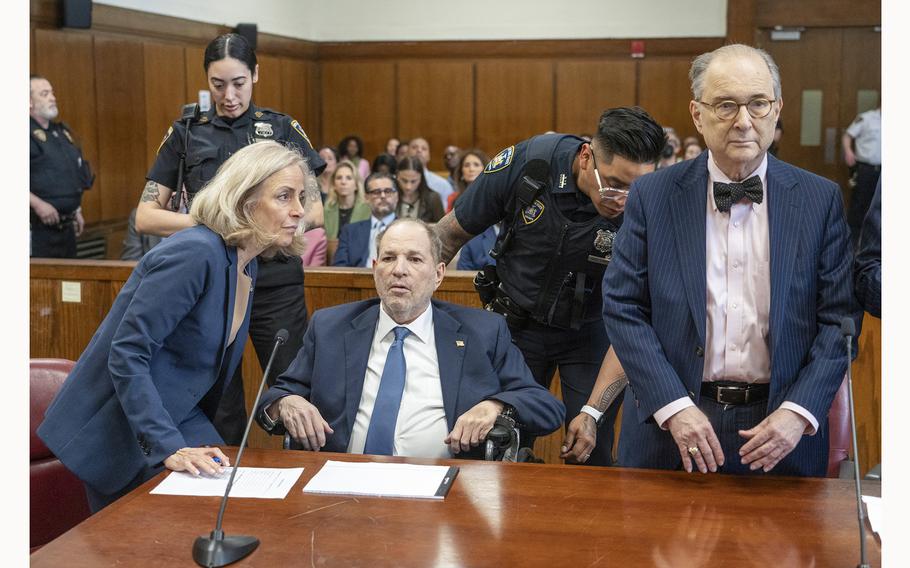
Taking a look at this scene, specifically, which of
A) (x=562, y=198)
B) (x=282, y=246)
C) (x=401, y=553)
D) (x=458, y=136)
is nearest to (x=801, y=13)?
(x=458, y=136)

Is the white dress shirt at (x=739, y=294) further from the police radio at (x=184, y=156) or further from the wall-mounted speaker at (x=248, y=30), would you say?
the wall-mounted speaker at (x=248, y=30)

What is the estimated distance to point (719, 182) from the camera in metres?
2.23

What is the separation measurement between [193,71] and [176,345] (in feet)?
24.3

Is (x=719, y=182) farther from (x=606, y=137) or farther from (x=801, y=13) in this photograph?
(x=801, y=13)

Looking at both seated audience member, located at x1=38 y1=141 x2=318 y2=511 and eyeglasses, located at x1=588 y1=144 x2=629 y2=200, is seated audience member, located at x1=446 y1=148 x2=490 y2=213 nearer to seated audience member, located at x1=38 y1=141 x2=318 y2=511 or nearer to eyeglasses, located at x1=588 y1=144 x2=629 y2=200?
eyeglasses, located at x1=588 y1=144 x2=629 y2=200

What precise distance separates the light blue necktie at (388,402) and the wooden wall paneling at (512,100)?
369 inches

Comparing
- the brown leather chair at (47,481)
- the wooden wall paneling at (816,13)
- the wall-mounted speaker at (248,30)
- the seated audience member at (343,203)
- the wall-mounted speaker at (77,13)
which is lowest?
the brown leather chair at (47,481)

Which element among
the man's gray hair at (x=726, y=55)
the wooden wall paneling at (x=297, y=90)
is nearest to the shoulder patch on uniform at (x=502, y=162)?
the man's gray hair at (x=726, y=55)

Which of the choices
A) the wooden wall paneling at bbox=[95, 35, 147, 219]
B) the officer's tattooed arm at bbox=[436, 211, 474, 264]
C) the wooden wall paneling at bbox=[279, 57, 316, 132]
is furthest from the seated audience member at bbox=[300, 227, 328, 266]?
the wooden wall paneling at bbox=[279, 57, 316, 132]

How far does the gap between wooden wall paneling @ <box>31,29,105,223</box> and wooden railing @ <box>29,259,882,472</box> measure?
3.41 metres

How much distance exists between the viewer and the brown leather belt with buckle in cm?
223

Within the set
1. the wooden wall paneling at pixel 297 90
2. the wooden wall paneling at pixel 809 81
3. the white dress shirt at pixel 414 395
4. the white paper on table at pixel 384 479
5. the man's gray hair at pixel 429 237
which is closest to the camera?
the white paper on table at pixel 384 479

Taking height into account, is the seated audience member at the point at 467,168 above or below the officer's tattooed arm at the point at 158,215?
above

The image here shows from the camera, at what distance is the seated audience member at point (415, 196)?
687 centimetres
